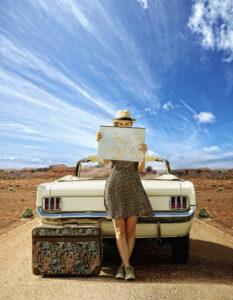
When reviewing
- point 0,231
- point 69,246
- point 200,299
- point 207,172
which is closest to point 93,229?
A: point 69,246

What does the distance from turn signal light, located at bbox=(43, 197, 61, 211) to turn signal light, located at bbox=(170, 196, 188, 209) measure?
1473 mm

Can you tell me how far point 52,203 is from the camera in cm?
623

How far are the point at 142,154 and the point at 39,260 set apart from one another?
1846 mm

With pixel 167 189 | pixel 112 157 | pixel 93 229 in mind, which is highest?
pixel 112 157

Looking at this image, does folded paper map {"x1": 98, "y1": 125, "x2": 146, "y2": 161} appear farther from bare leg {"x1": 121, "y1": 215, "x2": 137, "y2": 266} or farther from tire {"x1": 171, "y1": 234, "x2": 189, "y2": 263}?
tire {"x1": 171, "y1": 234, "x2": 189, "y2": 263}

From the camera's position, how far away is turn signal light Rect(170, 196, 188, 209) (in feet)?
20.4

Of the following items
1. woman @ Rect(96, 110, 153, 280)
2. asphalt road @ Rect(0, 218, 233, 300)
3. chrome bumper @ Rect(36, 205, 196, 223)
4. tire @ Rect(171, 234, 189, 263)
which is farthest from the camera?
tire @ Rect(171, 234, 189, 263)

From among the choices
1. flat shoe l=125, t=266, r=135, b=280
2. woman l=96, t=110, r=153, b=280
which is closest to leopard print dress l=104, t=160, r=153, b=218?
woman l=96, t=110, r=153, b=280

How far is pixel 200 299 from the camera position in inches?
193

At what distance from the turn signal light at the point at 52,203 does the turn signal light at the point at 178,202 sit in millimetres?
1473

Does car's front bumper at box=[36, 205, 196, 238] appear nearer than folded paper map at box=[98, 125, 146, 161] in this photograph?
No

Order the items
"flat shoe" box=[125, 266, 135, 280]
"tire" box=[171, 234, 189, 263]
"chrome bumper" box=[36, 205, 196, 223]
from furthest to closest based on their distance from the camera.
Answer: "tire" box=[171, 234, 189, 263], "chrome bumper" box=[36, 205, 196, 223], "flat shoe" box=[125, 266, 135, 280]

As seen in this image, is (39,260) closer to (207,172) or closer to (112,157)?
(112,157)

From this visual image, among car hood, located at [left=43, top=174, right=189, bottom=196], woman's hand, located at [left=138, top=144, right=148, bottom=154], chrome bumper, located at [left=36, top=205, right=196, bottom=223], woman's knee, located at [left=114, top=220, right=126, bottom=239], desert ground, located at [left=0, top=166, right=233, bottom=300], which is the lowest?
desert ground, located at [left=0, top=166, right=233, bottom=300]
